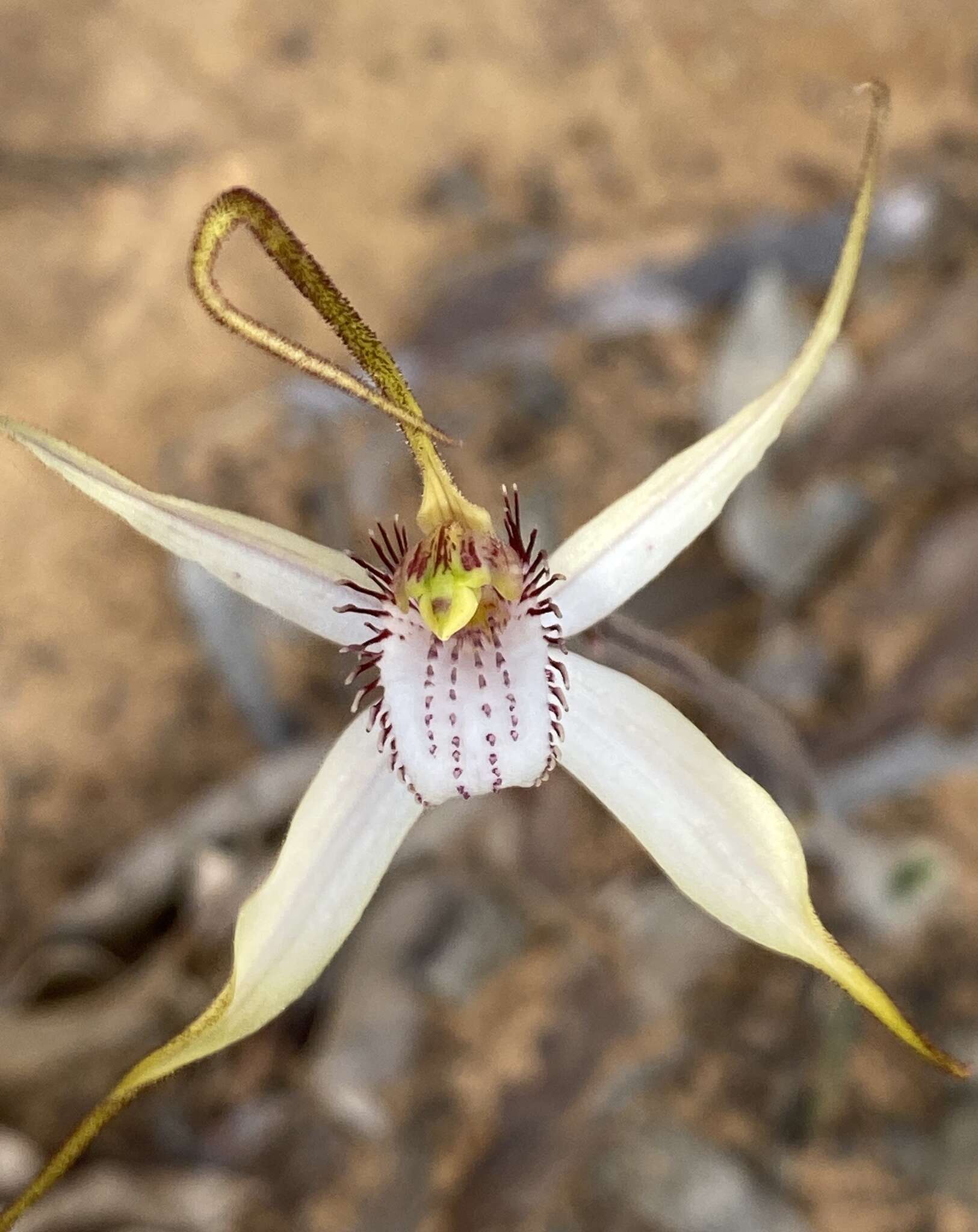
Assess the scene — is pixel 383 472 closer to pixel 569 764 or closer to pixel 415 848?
pixel 415 848

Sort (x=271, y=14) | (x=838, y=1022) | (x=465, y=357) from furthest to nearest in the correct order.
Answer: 1. (x=271, y=14)
2. (x=465, y=357)
3. (x=838, y=1022)

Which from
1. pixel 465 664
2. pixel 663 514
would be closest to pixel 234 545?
pixel 465 664

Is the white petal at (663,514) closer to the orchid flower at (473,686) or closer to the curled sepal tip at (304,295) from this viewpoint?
the orchid flower at (473,686)

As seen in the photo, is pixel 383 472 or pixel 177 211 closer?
pixel 383 472

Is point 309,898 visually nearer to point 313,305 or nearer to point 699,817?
point 699,817

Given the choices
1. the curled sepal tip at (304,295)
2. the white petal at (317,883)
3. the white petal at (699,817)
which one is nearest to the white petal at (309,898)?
the white petal at (317,883)

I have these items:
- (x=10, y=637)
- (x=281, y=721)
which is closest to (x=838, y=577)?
(x=281, y=721)
